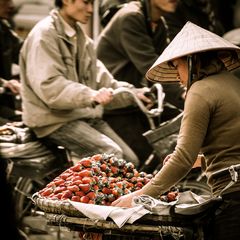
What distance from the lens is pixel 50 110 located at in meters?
8.44

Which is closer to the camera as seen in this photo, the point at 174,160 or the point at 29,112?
the point at 174,160

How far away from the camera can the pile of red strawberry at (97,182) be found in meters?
5.76

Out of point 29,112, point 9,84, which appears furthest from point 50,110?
point 9,84

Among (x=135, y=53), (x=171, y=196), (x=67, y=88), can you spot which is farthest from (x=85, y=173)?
(x=135, y=53)

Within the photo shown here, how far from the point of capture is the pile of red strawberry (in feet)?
18.9

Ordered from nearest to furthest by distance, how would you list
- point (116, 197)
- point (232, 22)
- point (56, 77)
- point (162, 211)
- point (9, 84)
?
point (162, 211)
point (116, 197)
point (56, 77)
point (9, 84)
point (232, 22)

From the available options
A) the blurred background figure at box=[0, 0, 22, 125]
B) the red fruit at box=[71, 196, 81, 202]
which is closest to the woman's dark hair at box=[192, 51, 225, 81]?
the red fruit at box=[71, 196, 81, 202]

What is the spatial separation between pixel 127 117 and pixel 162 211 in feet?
14.4

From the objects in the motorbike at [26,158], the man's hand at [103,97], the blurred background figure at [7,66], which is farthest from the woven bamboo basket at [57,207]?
the blurred background figure at [7,66]

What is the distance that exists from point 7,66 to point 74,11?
1.57 m

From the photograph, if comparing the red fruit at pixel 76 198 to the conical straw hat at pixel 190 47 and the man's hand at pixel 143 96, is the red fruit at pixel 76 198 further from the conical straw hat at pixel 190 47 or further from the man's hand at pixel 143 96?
the man's hand at pixel 143 96

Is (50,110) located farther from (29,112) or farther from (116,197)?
(116,197)

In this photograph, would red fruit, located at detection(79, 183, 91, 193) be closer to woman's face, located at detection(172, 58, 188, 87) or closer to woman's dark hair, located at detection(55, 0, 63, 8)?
woman's face, located at detection(172, 58, 188, 87)

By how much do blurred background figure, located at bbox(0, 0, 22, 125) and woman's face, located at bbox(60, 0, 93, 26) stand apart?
2.86 feet
